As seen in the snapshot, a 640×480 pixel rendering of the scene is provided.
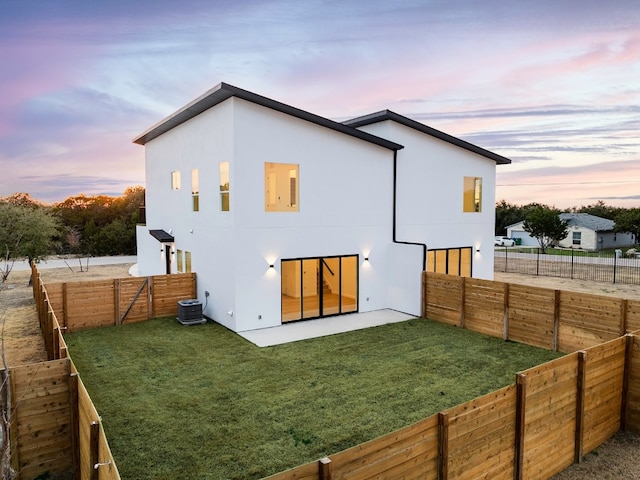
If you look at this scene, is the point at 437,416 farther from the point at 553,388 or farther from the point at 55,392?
the point at 55,392

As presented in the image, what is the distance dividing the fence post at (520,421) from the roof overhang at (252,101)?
940 cm

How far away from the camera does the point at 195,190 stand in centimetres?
1430

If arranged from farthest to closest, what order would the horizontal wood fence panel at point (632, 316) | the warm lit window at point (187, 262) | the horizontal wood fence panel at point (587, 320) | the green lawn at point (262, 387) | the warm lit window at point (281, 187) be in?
1. the warm lit window at point (187, 262)
2. the warm lit window at point (281, 187)
3. the horizontal wood fence panel at point (587, 320)
4. the horizontal wood fence panel at point (632, 316)
5. the green lawn at point (262, 387)

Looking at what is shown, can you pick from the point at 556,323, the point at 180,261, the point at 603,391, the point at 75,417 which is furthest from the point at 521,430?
the point at 180,261

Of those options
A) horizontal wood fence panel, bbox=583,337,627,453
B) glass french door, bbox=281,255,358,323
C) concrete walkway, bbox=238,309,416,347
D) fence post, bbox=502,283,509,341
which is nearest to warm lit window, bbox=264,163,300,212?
glass french door, bbox=281,255,358,323

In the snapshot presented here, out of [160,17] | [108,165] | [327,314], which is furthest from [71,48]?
[327,314]

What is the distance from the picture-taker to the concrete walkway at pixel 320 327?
35.9 feet

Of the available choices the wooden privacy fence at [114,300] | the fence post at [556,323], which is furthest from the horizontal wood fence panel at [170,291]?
the fence post at [556,323]

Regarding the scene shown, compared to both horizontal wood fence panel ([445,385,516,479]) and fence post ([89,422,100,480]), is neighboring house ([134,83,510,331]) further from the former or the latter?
horizontal wood fence panel ([445,385,516,479])

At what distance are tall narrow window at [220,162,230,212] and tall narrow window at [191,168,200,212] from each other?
2125 millimetres

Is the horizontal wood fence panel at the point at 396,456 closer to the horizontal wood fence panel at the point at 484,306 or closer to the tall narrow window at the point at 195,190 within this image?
the horizontal wood fence panel at the point at 484,306

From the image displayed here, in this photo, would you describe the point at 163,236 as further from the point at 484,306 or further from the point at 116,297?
the point at 484,306

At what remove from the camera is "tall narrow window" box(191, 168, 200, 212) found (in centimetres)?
1411

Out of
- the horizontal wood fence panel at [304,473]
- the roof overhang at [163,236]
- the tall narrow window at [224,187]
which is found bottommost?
the horizontal wood fence panel at [304,473]
